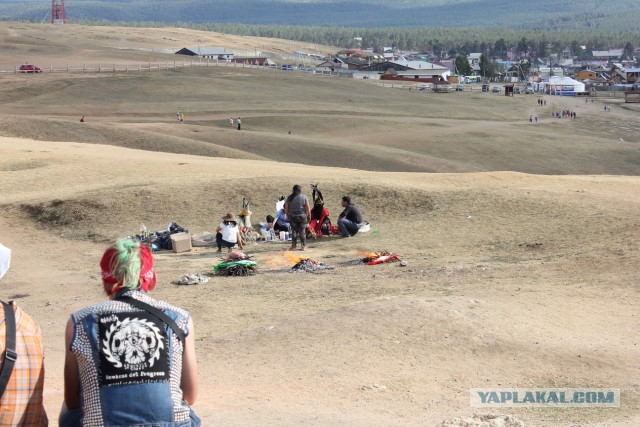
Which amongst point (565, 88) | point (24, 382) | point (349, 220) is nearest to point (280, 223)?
point (349, 220)

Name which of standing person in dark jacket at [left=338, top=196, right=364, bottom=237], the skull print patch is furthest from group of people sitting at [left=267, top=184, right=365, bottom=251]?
the skull print patch

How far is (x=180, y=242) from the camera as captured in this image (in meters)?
19.6

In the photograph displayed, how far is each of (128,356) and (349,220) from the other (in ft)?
50.6

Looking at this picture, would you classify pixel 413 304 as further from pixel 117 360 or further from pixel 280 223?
pixel 280 223

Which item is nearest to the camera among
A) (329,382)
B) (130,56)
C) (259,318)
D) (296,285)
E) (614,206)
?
(329,382)

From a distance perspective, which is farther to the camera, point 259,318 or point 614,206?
point 614,206

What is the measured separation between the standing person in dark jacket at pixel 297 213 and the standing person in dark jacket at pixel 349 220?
124 centimetres

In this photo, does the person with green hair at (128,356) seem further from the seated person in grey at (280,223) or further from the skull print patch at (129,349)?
the seated person in grey at (280,223)

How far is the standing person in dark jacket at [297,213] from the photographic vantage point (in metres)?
19.1

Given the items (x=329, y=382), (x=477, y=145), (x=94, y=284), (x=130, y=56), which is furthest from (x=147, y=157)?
(x=130, y=56)

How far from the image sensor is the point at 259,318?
42.0ft

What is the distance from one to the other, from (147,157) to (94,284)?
600 inches

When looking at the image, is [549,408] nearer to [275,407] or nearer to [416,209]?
[275,407]

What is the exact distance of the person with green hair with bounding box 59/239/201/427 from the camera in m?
5.11
